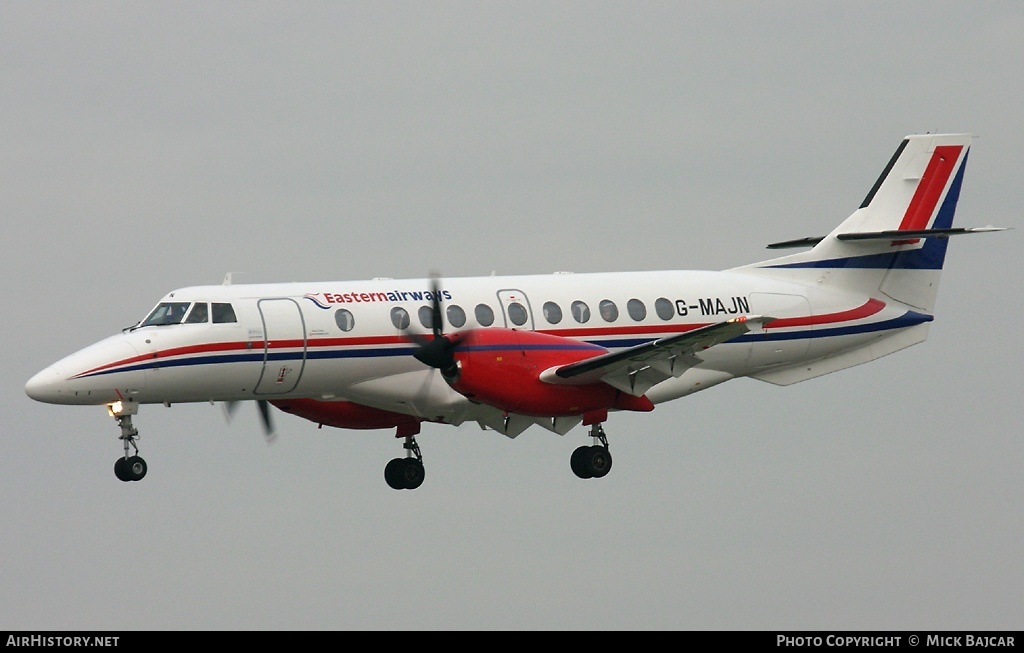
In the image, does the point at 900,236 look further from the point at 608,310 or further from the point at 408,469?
the point at 408,469

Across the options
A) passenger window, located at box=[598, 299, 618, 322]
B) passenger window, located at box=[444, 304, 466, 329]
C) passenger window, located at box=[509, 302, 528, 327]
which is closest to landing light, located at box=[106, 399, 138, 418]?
passenger window, located at box=[444, 304, 466, 329]

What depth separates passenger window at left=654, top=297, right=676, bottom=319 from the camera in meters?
29.6

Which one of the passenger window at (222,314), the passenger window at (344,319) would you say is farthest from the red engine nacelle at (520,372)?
the passenger window at (222,314)

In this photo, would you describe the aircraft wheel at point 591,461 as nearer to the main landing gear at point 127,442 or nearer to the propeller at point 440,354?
the propeller at point 440,354

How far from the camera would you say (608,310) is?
29.2 metres

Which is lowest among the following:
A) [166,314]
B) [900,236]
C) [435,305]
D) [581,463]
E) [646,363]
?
[581,463]

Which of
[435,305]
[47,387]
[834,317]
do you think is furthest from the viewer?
[834,317]

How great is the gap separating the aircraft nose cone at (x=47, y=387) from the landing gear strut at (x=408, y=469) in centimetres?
669

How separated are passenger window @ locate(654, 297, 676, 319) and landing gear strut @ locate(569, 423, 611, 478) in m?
2.36

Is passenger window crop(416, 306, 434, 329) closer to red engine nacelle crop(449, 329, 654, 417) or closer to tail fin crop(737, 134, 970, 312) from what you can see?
red engine nacelle crop(449, 329, 654, 417)

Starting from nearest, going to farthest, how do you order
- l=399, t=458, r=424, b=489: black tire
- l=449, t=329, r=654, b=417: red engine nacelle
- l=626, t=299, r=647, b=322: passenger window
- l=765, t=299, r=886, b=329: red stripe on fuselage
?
l=449, t=329, r=654, b=417: red engine nacelle < l=626, t=299, r=647, b=322: passenger window < l=399, t=458, r=424, b=489: black tire < l=765, t=299, r=886, b=329: red stripe on fuselage

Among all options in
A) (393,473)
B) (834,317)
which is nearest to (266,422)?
(393,473)

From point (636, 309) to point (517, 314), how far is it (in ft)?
7.66

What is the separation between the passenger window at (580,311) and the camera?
94.8 ft
